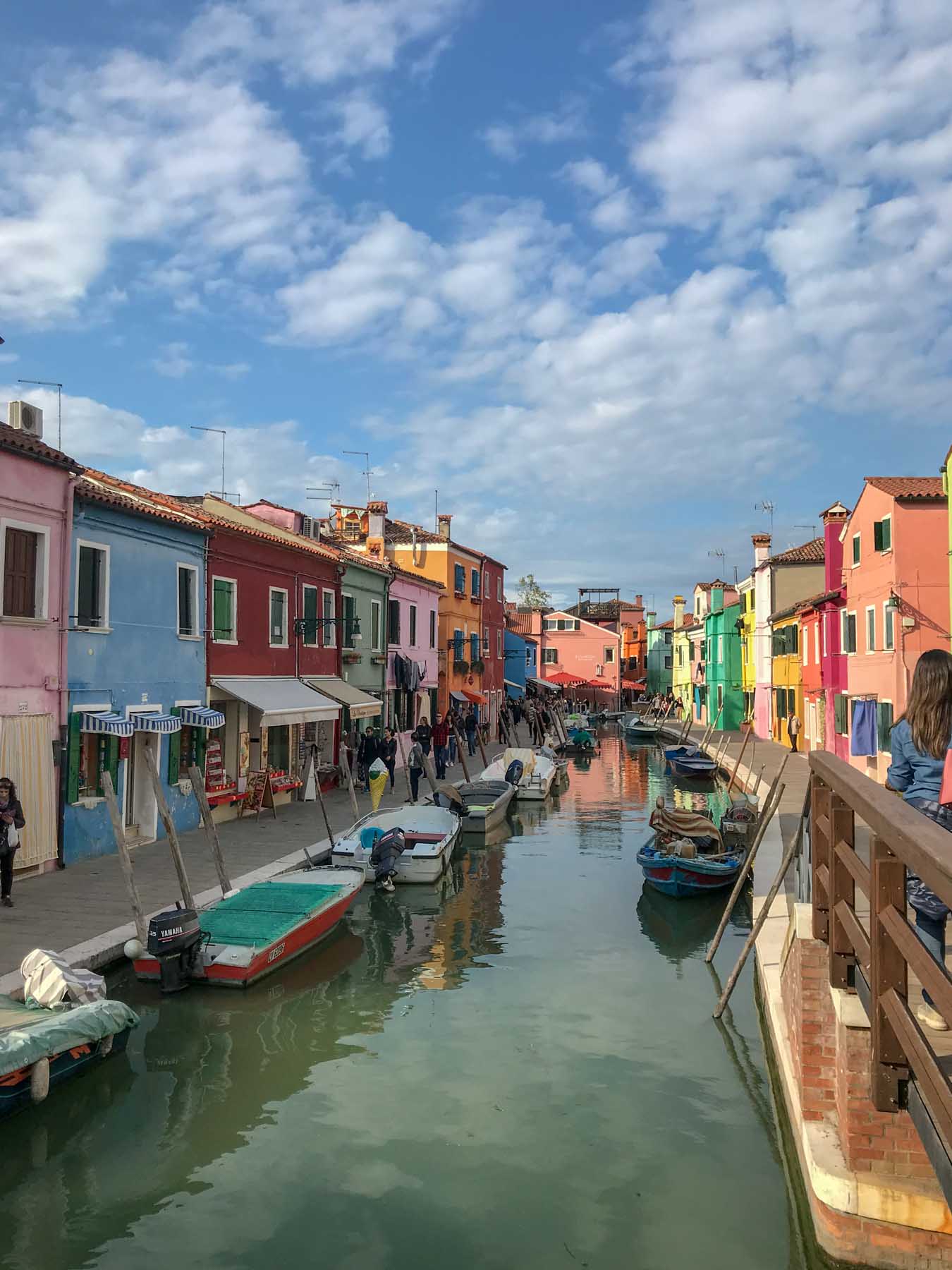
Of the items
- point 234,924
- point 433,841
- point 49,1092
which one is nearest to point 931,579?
point 433,841

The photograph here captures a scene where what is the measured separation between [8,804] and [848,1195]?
1149 centimetres

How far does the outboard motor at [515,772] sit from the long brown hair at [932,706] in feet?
81.9

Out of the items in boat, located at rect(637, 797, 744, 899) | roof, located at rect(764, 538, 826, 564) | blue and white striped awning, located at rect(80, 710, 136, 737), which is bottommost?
boat, located at rect(637, 797, 744, 899)

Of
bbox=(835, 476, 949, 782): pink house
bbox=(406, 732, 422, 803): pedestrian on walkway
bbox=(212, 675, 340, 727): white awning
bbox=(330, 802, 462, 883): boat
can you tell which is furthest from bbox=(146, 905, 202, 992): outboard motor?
bbox=(835, 476, 949, 782): pink house

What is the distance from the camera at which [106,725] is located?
16.2 metres

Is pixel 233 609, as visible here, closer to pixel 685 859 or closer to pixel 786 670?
pixel 685 859

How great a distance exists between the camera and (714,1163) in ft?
26.5

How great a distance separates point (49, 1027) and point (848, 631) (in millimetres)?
27070

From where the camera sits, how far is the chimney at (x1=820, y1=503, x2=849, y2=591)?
106 ft

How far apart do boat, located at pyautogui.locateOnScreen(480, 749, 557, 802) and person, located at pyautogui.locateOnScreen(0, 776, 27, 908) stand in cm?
1650

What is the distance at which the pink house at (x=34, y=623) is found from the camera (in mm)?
14484

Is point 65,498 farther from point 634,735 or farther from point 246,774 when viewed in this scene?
point 634,735

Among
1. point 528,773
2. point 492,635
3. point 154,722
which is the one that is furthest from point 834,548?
point 154,722

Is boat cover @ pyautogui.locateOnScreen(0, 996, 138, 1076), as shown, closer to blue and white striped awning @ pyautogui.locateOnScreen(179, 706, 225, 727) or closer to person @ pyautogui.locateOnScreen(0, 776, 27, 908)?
person @ pyautogui.locateOnScreen(0, 776, 27, 908)
